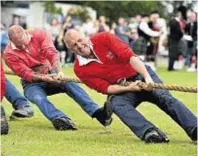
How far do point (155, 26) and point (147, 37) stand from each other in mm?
460

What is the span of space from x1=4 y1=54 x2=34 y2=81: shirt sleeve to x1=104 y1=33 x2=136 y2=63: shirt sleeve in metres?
1.94

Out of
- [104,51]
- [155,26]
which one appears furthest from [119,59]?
[155,26]

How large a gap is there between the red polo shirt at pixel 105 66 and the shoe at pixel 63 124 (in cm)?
98

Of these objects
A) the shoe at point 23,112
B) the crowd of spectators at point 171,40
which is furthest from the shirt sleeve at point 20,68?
the crowd of spectators at point 171,40

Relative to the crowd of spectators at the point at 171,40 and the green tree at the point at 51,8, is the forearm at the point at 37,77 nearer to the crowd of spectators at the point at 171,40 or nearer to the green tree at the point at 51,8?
the crowd of spectators at the point at 171,40

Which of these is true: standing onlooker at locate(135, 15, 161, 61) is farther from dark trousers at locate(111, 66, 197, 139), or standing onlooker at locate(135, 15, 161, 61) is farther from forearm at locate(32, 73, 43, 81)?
dark trousers at locate(111, 66, 197, 139)

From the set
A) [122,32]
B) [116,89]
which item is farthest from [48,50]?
[122,32]

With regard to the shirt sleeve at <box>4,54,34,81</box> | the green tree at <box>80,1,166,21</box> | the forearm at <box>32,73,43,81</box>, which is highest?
the shirt sleeve at <box>4,54,34,81</box>

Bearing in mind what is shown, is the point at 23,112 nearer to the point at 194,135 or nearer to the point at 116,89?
the point at 116,89

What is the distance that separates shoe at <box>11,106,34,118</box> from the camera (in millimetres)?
10586

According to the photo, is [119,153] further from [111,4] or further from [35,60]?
[111,4]

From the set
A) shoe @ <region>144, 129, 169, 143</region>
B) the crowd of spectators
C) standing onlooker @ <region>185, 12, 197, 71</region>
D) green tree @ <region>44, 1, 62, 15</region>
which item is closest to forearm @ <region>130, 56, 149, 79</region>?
shoe @ <region>144, 129, 169, 143</region>

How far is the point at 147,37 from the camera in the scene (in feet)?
78.3

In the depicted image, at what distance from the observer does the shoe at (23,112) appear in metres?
10.6
